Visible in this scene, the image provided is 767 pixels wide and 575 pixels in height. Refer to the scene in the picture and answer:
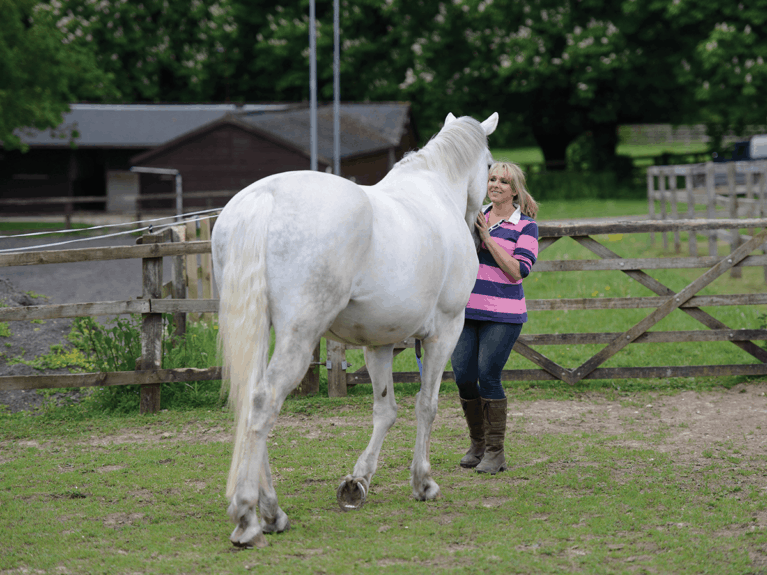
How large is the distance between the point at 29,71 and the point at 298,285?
24735 millimetres

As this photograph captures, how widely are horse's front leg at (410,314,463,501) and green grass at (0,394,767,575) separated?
93 millimetres

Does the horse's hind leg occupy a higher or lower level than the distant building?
lower

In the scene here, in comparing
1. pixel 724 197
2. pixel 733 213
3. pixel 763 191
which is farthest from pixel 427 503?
pixel 724 197

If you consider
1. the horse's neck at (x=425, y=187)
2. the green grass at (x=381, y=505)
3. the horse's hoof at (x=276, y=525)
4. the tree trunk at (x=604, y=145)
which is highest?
the tree trunk at (x=604, y=145)

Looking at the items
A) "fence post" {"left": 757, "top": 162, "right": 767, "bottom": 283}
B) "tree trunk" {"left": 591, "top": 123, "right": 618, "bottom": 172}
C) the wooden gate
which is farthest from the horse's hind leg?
"tree trunk" {"left": 591, "top": 123, "right": 618, "bottom": 172}

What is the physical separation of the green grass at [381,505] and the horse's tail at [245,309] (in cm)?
63

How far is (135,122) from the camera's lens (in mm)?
35062

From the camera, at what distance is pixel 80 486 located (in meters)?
4.17

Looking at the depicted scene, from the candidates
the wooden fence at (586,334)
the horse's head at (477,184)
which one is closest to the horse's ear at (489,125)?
Answer: the horse's head at (477,184)

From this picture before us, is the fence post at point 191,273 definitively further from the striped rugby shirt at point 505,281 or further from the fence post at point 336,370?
the striped rugby shirt at point 505,281

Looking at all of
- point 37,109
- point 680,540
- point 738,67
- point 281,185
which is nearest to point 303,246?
point 281,185

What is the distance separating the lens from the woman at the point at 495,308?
4.39m

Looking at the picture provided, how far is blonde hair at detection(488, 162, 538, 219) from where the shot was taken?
4469 millimetres

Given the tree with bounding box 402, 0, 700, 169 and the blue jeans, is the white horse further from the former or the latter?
the tree with bounding box 402, 0, 700, 169
